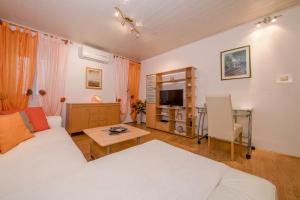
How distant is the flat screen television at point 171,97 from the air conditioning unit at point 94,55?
6.88ft

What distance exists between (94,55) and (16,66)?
5.59ft

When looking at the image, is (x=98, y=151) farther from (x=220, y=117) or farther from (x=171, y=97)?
(x=171, y=97)

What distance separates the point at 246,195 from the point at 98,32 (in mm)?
3553

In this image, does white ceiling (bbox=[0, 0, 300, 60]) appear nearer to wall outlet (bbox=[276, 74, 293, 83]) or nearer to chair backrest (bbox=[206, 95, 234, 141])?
wall outlet (bbox=[276, 74, 293, 83])

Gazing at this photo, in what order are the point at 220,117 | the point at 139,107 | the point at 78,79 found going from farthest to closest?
1. the point at 139,107
2. the point at 78,79
3. the point at 220,117

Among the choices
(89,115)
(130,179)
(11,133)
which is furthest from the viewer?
(89,115)

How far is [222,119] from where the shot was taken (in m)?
2.07

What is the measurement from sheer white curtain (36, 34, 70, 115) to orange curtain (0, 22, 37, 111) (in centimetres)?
16

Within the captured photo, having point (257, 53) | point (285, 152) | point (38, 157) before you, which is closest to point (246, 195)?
point (38, 157)

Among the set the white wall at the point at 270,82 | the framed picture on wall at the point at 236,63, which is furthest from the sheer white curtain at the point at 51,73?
the framed picture on wall at the point at 236,63

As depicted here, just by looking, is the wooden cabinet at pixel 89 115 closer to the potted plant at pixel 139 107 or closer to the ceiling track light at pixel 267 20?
the potted plant at pixel 139 107

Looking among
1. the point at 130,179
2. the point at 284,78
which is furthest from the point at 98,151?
the point at 284,78

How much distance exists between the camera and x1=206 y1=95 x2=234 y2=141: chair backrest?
1.97 metres

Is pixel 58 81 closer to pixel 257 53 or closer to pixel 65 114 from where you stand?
pixel 65 114
